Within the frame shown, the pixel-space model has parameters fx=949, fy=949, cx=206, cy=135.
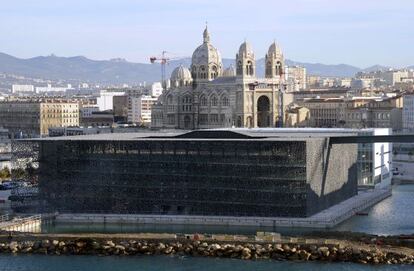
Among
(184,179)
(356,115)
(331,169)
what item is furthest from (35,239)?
(356,115)

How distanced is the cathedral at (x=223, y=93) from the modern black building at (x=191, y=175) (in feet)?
107

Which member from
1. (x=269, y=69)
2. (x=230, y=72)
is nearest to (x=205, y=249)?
(x=269, y=69)

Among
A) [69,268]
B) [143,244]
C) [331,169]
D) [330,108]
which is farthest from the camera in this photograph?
[330,108]

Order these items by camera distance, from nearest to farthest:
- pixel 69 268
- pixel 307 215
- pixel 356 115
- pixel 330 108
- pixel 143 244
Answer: pixel 69 268 → pixel 143 244 → pixel 307 215 → pixel 356 115 → pixel 330 108

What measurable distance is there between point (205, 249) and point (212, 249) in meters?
A: 0.23

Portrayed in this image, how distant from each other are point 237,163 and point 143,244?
695cm

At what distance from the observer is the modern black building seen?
36094 millimetres

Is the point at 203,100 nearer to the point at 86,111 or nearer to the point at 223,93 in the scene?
the point at 223,93

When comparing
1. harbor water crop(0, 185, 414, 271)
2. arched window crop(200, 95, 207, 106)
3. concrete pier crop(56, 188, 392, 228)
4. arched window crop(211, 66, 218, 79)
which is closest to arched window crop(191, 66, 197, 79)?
arched window crop(211, 66, 218, 79)

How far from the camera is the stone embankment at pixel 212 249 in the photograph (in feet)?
95.5

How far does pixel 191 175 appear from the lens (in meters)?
37.4

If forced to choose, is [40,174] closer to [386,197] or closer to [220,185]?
[220,185]

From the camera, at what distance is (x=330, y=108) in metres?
91.6

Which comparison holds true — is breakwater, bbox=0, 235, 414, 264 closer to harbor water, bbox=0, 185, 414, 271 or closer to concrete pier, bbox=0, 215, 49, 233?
harbor water, bbox=0, 185, 414, 271
